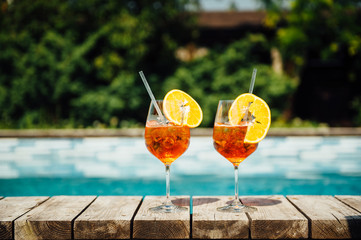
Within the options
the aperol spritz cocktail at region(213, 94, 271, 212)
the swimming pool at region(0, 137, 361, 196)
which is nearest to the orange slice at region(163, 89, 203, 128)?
the aperol spritz cocktail at region(213, 94, 271, 212)

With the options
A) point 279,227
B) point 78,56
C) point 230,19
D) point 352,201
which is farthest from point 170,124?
point 230,19

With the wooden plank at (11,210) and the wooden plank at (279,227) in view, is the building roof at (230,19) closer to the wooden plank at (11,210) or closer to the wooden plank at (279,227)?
the wooden plank at (11,210)

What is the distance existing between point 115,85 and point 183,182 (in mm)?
6565

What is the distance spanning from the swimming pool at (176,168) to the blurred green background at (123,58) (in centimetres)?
419

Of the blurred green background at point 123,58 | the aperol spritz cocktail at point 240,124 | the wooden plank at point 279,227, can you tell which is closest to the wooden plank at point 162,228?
the wooden plank at point 279,227

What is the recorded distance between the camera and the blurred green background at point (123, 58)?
1186cm

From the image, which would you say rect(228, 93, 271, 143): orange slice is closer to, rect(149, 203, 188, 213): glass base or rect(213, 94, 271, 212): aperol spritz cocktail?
rect(213, 94, 271, 212): aperol spritz cocktail

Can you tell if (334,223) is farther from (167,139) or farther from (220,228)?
(167,139)

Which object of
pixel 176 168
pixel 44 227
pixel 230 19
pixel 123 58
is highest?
pixel 230 19

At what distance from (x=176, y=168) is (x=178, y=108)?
15.5 feet

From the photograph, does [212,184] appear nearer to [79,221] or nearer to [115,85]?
[79,221]

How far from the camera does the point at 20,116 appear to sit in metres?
12.1

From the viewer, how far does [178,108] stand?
5.81 feet

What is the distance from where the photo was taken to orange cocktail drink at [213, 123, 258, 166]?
180 cm
